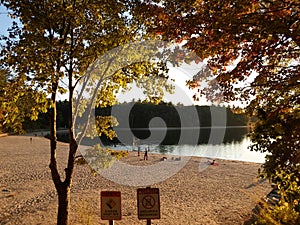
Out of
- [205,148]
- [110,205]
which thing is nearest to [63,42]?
[110,205]

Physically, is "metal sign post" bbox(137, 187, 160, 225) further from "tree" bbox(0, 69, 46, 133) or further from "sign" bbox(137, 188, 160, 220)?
"tree" bbox(0, 69, 46, 133)

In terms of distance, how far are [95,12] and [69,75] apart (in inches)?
63.2

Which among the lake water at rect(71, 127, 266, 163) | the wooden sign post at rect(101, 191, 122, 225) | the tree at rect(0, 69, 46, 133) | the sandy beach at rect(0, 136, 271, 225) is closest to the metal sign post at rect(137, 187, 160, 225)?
the wooden sign post at rect(101, 191, 122, 225)

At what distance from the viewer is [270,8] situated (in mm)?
3770

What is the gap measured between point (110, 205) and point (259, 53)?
3.20m

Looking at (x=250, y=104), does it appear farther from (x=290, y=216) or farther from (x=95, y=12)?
(x=95, y=12)

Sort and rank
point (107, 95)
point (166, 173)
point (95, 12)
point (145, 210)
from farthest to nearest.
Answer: point (166, 173)
point (107, 95)
point (95, 12)
point (145, 210)

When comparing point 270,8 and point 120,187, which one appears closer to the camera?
point 270,8

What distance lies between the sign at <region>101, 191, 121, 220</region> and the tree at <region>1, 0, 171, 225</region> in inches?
89.0

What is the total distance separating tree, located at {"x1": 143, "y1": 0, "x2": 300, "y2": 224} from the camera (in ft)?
12.2

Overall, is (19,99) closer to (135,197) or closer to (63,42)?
(63,42)

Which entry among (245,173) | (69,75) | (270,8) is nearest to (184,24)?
(270,8)

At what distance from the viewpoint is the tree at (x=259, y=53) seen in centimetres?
373

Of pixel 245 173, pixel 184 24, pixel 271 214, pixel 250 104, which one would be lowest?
pixel 245 173
